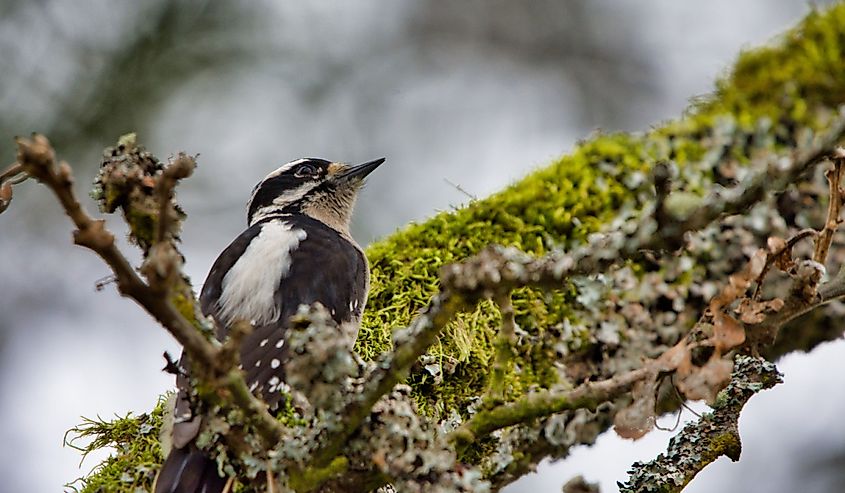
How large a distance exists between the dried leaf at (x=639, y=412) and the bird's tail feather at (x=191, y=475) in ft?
2.84

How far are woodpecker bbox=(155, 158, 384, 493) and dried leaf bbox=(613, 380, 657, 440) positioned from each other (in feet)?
2.80

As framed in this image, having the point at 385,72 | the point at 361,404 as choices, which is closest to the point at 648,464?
the point at 361,404

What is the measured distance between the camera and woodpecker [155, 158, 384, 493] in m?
2.16

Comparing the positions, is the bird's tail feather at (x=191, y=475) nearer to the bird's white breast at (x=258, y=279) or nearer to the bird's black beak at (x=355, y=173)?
the bird's white breast at (x=258, y=279)

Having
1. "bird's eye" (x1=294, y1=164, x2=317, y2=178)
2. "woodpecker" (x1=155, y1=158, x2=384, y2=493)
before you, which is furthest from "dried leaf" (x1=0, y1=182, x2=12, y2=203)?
"bird's eye" (x1=294, y1=164, x2=317, y2=178)

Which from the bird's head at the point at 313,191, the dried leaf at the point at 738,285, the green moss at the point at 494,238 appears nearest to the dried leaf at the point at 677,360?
the dried leaf at the point at 738,285

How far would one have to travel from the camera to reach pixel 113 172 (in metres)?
1.69

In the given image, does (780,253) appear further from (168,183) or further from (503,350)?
(168,183)

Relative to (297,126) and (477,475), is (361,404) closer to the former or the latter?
(477,475)

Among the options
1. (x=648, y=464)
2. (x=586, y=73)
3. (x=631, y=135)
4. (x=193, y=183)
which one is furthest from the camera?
(x=586, y=73)

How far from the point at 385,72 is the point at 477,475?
6.68m

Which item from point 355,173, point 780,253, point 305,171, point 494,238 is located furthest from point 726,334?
point 305,171

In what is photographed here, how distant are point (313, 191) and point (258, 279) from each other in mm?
1139

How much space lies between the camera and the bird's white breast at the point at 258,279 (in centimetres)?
305
